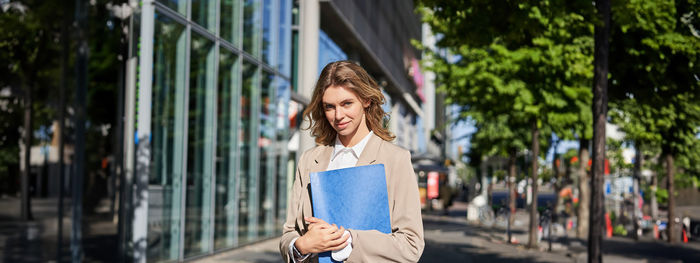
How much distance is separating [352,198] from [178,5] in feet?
33.5

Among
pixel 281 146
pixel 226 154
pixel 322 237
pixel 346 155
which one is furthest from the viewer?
pixel 281 146

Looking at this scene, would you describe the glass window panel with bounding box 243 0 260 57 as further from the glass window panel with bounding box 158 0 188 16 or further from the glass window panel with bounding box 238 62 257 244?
the glass window panel with bounding box 158 0 188 16

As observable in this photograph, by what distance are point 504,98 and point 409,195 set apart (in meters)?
15.2

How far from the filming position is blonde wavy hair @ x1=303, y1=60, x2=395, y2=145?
8.65 feet

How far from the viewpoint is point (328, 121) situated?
2.81m

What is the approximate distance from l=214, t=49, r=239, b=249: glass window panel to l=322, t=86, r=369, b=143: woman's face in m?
11.4

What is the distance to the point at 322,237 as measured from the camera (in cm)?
244

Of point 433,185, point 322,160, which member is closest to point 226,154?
point 322,160

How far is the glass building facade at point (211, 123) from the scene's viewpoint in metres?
11.2

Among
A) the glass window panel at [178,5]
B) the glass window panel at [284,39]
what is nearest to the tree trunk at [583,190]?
the glass window panel at [284,39]

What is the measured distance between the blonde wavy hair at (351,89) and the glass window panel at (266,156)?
13.7 meters

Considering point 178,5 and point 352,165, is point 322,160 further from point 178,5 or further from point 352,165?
point 178,5

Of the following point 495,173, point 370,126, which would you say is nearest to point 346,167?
point 370,126

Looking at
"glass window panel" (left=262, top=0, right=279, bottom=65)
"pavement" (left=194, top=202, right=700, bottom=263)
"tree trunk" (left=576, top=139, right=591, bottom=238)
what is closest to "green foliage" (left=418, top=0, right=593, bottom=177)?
"tree trunk" (left=576, top=139, right=591, bottom=238)
